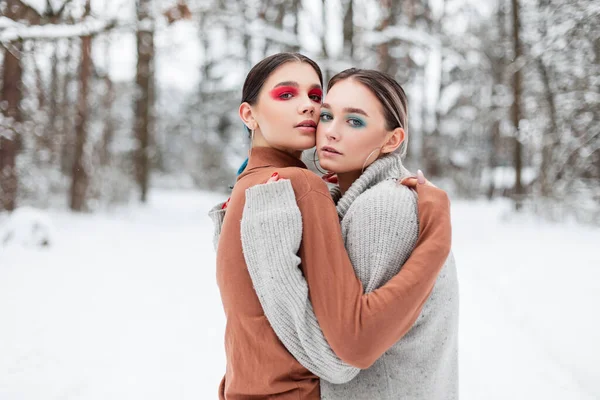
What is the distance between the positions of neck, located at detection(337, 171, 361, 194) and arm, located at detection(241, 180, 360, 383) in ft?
1.62

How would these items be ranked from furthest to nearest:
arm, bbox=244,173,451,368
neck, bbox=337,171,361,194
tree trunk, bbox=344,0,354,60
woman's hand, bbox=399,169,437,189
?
tree trunk, bbox=344,0,354,60 → neck, bbox=337,171,361,194 → woman's hand, bbox=399,169,437,189 → arm, bbox=244,173,451,368

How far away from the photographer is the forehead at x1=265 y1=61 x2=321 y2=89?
80.7 inches

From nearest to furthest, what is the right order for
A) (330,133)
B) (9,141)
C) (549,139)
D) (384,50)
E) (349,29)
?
(330,133), (9,141), (384,50), (549,139), (349,29)

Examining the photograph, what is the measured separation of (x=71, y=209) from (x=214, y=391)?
11843mm

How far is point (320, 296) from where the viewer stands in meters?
1.61

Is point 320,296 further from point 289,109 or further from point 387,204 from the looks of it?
point 289,109

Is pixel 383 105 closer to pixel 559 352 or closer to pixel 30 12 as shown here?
pixel 559 352

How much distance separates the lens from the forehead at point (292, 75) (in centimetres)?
205

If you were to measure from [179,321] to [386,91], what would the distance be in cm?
453

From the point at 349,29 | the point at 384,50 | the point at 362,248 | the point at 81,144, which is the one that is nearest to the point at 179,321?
the point at 362,248

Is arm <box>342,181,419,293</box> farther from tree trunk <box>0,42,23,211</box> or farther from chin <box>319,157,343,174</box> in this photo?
tree trunk <box>0,42,23,211</box>

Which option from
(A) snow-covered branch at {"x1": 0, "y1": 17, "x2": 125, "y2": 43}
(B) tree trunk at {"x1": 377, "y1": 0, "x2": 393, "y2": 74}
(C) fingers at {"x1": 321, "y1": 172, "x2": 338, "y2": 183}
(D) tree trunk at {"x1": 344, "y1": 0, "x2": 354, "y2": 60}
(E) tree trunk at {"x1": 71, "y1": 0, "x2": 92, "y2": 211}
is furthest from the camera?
(E) tree trunk at {"x1": 71, "y1": 0, "x2": 92, "y2": 211}

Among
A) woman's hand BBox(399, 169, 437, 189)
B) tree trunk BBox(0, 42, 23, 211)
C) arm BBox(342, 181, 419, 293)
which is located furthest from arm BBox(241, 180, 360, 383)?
tree trunk BBox(0, 42, 23, 211)

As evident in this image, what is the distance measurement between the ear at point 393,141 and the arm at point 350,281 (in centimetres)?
38
